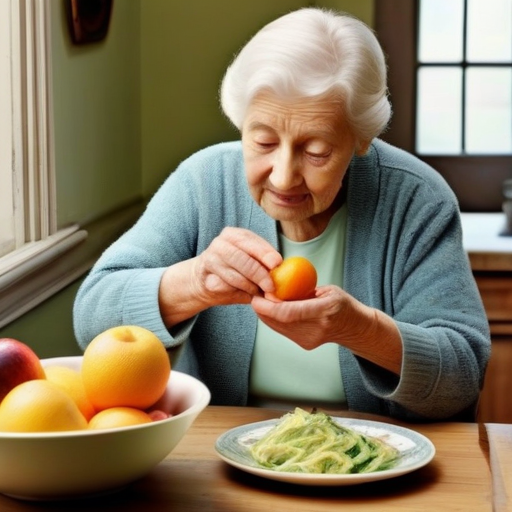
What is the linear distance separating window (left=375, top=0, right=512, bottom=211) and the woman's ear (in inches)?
56.9

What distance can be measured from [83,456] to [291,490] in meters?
0.28

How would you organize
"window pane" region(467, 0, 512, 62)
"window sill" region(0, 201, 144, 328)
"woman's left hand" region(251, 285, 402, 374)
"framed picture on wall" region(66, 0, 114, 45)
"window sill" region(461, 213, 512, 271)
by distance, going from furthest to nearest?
1. "window pane" region(467, 0, 512, 62)
2. "window sill" region(461, 213, 512, 271)
3. "framed picture on wall" region(66, 0, 114, 45)
4. "window sill" region(0, 201, 144, 328)
5. "woman's left hand" region(251, 285, 402, 374)

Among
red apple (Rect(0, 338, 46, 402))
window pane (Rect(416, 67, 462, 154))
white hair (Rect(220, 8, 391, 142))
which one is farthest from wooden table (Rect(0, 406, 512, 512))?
window pane (Rect(416, 67, 462, 154))

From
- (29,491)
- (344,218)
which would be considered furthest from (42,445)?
(344,218)

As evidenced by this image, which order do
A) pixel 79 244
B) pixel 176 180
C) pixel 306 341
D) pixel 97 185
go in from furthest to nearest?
pixel 97 185, pixel 79 244, pixel 176 180, pixel 306 341

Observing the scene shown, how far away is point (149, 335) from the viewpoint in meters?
1.25

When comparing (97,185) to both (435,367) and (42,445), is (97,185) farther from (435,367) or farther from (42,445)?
(42,445)

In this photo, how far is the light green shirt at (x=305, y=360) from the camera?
179cm

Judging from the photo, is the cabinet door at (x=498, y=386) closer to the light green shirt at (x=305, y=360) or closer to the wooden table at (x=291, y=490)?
the light green shirt at (x=305, y=360)

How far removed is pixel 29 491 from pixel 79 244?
4.55ft

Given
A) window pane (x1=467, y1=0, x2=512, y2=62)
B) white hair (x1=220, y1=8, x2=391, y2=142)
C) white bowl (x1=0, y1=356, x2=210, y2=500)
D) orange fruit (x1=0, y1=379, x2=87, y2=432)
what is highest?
window pane (x1=467, y1=0, x2=512, y2=62)

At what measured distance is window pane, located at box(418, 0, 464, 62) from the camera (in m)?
3.17

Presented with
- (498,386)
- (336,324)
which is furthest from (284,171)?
(498,386)

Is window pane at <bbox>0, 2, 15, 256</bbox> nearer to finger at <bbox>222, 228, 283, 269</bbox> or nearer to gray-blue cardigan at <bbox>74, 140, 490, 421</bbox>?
gray-blue cardigan at <bbox>74, 140, 490, 421</bbox>
